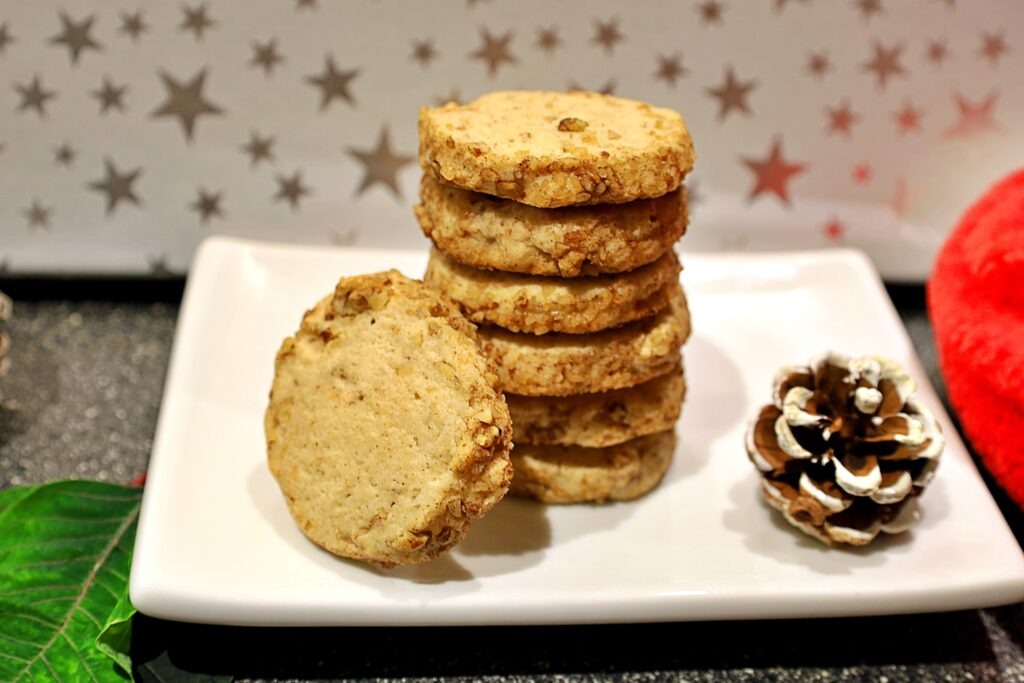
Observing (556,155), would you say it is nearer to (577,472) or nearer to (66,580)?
(577,472)

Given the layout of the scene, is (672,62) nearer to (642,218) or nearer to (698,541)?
(642,218)

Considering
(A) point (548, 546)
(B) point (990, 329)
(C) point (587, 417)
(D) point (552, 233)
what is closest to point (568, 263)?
(D) point (552, 233)

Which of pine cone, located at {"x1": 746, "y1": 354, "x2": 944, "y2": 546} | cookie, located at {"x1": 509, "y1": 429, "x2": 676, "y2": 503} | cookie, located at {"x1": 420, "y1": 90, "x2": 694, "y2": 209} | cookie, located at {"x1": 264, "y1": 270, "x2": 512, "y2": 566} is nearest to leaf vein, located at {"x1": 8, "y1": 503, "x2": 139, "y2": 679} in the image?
cookie, located at {"x1": 264, "y1": 270, "x2": 512, "y2": 566}

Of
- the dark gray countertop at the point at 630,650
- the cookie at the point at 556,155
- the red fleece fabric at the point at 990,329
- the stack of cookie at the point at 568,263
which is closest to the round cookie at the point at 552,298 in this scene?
the stack of cookie at the point at 568,263

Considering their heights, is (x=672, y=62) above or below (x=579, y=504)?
above

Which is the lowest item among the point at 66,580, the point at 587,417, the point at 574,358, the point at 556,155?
the point at 66,580

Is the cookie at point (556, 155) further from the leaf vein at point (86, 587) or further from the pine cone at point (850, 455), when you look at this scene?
the leaf vein at point (86, 587)

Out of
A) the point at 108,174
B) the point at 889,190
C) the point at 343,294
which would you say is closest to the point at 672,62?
the point at 889,190
